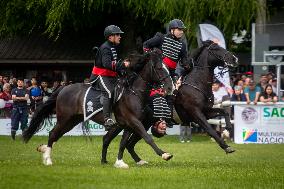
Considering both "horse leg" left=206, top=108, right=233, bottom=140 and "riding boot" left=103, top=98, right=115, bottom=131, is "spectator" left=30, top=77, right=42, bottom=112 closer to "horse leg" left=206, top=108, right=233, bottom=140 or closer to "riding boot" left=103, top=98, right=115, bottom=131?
"horse leg" left=206, top=108, right=233, bottom=140

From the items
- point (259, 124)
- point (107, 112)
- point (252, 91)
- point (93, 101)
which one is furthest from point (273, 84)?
point (107, 112)

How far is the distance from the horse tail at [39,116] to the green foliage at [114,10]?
14955 mm

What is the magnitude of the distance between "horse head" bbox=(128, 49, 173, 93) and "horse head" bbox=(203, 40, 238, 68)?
232cm

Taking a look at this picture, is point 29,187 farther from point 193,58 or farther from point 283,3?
point 283,3

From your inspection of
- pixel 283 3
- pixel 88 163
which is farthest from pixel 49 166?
pixel 283 3

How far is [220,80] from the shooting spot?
28391 mm

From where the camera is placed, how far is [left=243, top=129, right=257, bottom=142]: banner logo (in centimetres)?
2767

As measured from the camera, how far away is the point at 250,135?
1092 inches

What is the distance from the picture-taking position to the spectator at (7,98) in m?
33.2

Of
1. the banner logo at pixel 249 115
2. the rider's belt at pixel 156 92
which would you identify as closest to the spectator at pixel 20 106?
the banner logo at pixel 249 115

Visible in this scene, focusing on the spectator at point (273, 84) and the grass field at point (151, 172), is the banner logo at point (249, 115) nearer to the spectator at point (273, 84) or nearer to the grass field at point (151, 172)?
the spectator at point (273, 84)

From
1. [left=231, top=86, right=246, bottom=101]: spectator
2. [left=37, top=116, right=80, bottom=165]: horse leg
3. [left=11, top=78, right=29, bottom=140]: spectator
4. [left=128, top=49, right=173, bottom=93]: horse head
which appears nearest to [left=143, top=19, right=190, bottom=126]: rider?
[left=128, top=49, right=173, bottom=93]: horse head

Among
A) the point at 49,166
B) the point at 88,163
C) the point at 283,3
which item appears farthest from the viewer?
the point at 283,3

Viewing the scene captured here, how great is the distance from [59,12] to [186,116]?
58.7 feet
